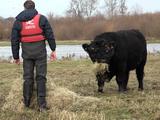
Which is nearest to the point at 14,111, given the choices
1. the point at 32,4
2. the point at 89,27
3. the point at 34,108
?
the point at 34,108

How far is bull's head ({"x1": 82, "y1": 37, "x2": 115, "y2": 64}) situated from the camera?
37.4ft

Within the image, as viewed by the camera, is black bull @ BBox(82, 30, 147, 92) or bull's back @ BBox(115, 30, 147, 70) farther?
bull's back @ BBox(115, 30, 147, 70)

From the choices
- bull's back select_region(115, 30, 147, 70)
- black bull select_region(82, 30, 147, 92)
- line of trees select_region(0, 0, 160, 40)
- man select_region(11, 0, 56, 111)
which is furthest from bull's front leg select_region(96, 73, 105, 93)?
line of trees select_region(0, 0, 160, 40)

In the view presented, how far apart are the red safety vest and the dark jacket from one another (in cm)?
7

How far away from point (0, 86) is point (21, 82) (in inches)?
130

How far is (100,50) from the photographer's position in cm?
1141

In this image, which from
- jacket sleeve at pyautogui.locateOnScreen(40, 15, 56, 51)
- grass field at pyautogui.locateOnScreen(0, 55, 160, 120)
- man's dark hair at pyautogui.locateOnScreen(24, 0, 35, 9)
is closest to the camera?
grass field at pyautogui.locateOnScreen(0, 55, 160, 120)

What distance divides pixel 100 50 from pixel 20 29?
8.27 feet

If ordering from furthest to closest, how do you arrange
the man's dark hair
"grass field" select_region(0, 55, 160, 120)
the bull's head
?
the bull's head, the man's dark hair, "grass field" select_region(0, 55, 160, 120)

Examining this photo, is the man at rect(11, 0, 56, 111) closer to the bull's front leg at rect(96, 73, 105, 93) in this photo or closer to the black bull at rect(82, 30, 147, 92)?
the black bull at rect(82, 30, 147, 92)

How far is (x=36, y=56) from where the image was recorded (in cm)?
951

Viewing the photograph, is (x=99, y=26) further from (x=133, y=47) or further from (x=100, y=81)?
(x=100, y=81)

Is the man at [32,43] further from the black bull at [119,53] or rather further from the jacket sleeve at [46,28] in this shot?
the black bull at [119,53]

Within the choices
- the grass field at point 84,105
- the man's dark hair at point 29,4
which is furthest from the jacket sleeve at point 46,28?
the grass field at point 84,105
